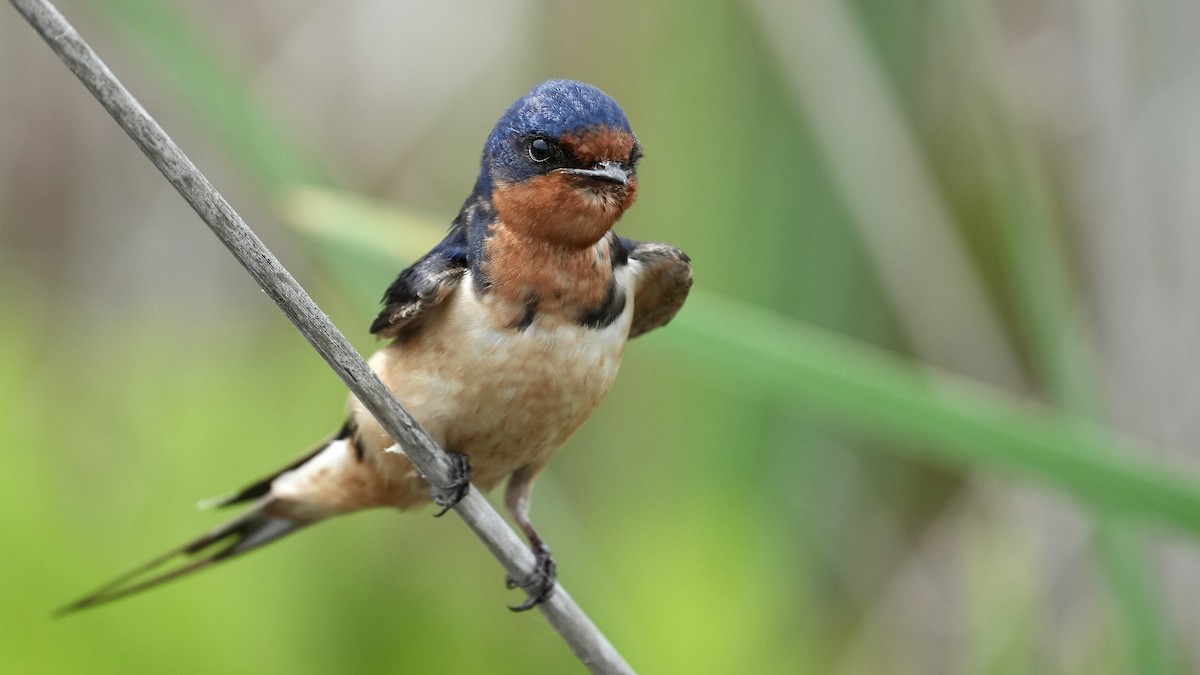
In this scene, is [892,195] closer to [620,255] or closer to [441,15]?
[620,255]

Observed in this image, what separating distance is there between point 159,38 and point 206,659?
80 cm

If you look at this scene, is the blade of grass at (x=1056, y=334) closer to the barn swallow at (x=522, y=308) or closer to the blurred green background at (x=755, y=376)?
the blurred green background at (x=755, y=376)

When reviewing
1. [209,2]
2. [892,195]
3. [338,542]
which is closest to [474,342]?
[338,542]

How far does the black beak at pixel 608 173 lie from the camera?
113 cm

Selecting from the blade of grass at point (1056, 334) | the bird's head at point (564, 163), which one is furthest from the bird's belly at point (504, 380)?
the blade of grass at point (1056, 334)

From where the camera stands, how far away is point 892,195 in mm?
2205

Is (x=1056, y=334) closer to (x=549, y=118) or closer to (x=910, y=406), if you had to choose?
(x=910, y=406)

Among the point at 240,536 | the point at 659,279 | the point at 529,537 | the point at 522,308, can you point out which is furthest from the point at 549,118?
the point at 240,536

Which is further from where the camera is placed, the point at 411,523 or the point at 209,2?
the point at 209,2

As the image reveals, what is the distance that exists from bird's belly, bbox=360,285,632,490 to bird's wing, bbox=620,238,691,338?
0.08 m

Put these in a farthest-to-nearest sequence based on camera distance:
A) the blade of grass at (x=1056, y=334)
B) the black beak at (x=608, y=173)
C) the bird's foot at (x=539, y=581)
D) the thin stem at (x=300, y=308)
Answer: the blade of grass at (x=1056, y=334)
the bird's foot at (x=539, y=581)
the black beak at (x=608, y=173)
the thin stem at (x=300, y=308)

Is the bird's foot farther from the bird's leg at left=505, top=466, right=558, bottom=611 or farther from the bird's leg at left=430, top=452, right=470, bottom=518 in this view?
the bird's leg at left=430, top=452, right=470, bottom=518

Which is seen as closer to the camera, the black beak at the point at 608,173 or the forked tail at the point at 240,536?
the black beak at the point at 608,173

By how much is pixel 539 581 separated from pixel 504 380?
0.76 ft
